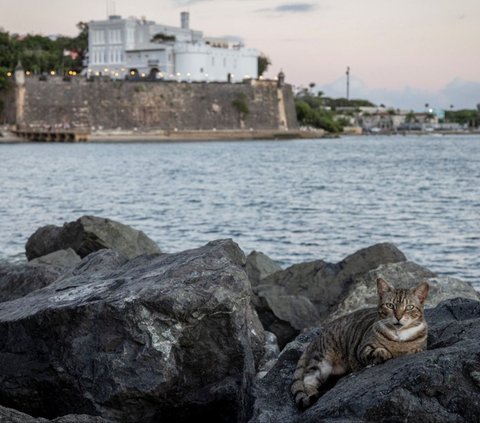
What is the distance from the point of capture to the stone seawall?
299 ft

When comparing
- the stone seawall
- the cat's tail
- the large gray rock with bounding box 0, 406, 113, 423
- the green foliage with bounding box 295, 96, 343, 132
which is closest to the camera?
the large gray rock with bounding box 0, 406, 113, 423

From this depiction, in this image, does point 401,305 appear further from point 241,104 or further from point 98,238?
point 241,104

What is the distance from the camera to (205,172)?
2104 inches

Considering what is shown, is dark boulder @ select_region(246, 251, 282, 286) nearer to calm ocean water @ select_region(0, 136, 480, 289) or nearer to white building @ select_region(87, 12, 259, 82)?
calm ocean water @ select_region(0, 136, 480, 289)

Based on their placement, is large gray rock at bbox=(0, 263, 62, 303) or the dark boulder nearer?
large gray rock at bbox=(0, 263, 62, 303)

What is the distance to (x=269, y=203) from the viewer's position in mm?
33375

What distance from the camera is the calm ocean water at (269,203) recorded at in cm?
2186

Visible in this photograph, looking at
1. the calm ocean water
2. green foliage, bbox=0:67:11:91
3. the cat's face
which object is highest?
green foliage, bbox=0:67:11:91

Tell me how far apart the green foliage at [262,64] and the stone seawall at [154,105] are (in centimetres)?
2084

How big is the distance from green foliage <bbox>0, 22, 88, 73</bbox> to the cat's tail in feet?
311


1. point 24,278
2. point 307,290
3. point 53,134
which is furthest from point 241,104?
point 24,278

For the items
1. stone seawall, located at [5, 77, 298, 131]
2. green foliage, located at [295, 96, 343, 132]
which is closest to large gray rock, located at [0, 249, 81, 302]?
stone seawall, located at [5, 77, 298, 131]

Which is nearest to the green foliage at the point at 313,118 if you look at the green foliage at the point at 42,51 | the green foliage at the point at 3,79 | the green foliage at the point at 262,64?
the green foliage at the point at 262,64

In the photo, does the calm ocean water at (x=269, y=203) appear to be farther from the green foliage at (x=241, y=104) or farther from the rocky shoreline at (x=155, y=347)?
the green foliage at (x=241, y=104)
